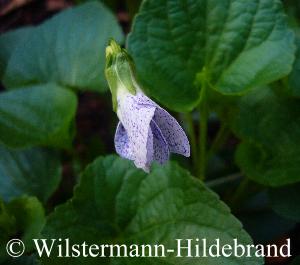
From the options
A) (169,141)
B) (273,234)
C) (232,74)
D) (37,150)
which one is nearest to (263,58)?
(232,74)

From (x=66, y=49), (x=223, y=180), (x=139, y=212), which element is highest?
(x=66, y=49)

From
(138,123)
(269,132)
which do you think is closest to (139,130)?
(138,123)

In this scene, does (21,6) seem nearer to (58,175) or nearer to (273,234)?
(58,175)

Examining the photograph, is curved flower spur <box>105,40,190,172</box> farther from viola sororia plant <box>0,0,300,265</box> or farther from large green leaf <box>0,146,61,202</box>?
large green leaf <box>0,146,61,202</box>

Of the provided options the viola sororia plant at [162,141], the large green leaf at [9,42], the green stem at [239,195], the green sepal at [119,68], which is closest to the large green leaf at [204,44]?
the viola sororia plant at [162,141]

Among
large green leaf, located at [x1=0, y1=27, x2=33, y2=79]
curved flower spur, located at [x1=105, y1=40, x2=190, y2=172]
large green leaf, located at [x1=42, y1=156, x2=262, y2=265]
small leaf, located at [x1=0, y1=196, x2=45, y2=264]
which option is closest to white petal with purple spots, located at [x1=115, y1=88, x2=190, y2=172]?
curved flower spur, located at [x1=105, y1=40, x2=190, y2=172]

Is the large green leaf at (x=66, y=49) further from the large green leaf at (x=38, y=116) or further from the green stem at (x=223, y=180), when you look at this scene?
the green stem at (x=223, y=180)
